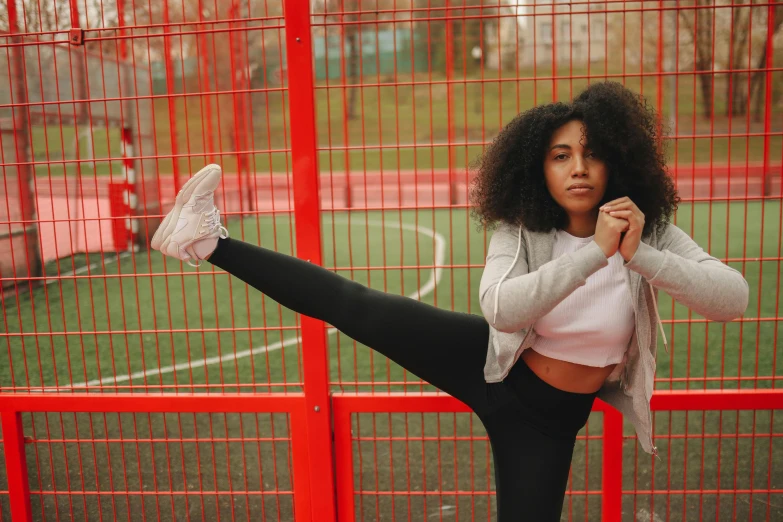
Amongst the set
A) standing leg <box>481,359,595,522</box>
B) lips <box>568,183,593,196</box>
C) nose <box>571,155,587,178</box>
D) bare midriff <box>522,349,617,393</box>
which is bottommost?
standing leg <box>481,359,595,522</box>

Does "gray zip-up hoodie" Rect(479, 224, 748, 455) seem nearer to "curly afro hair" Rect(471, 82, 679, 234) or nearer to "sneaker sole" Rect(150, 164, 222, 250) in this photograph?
"curly afro hair" Rect(471, 82, 679, 234)

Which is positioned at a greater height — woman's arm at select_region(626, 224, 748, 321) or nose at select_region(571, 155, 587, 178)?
nose at select_region(571, 155, 587, 178)

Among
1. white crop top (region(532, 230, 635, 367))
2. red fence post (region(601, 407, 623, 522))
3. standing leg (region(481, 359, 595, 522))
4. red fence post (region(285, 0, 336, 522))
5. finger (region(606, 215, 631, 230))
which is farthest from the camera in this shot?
red fence post (region(601, 407, 623, 522))

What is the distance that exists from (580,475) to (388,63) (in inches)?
997

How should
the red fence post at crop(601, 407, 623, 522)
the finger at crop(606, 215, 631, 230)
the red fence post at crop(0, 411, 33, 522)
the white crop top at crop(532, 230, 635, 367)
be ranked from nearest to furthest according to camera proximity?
the finger at crop(606, 215, 631, 230)
the white crop top at crop(532, 230, 635, 367)
the red fence post at crop(601, 407, 623, 522)
the red fence post at crop(0, 411, 33, 522)

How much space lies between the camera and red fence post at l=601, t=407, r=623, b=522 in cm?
244

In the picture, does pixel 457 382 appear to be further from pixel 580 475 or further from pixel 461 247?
pixel 461 247

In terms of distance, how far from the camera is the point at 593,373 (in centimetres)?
192

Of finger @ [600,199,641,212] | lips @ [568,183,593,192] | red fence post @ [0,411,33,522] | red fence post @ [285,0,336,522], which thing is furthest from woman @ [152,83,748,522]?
red fence post @ [0,411,33,522]

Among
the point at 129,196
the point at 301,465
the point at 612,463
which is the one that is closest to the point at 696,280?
the point at 612,463

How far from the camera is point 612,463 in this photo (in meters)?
2.47

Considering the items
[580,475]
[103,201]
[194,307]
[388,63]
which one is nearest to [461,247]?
[194,307]

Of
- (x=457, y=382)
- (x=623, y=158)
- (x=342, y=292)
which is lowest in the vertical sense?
(x=457, y=382)

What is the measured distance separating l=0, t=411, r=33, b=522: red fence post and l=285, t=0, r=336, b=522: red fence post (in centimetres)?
119
